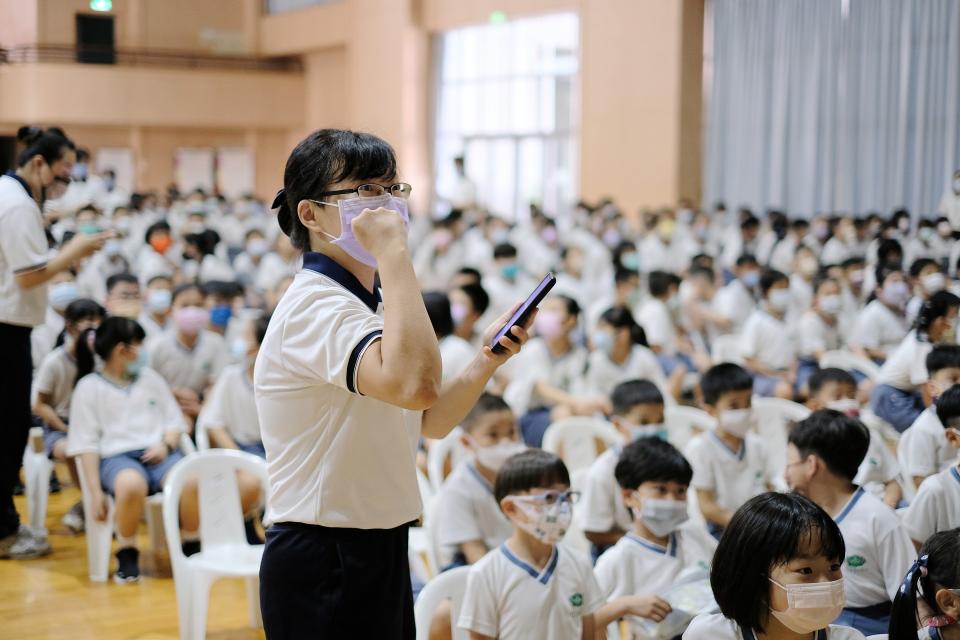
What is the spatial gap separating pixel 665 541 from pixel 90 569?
8.91ft

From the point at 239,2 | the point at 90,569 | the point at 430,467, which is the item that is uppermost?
the point at 239,2

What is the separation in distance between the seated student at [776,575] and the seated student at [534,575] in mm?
744

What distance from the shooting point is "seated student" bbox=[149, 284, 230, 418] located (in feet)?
21.1

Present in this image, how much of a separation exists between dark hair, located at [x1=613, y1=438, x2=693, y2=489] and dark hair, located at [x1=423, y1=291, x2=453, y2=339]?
1.99 metres

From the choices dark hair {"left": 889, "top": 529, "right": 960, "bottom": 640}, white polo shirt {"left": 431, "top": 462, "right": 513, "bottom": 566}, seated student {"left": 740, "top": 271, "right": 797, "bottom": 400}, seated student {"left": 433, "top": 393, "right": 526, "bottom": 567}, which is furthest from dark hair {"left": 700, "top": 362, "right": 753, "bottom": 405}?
seated student {"left": 740, "top": 271, "right": 797, "bottom": 400}

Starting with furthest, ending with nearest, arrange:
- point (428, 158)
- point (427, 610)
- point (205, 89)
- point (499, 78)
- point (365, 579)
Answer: point (205, 89)
point (428, 158)
point (499, 78)
point (427, 610)
point (365, 579)

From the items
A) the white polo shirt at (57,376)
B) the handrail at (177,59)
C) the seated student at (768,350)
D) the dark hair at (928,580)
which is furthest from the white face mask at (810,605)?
the handrail at (177,59)

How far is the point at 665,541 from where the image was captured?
3.52m

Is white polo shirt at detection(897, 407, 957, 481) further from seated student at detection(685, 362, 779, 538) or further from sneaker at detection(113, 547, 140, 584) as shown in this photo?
sneaker at detection(113, 547, 140, 584)

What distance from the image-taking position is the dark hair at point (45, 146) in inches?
173

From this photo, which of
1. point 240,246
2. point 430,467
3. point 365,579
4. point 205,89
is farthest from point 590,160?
point 365,579

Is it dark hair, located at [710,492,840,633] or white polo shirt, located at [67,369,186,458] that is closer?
dark hair, located at [710,492,840,633]

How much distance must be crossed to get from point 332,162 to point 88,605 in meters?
3.17

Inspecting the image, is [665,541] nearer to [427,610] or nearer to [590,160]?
[427,610]
